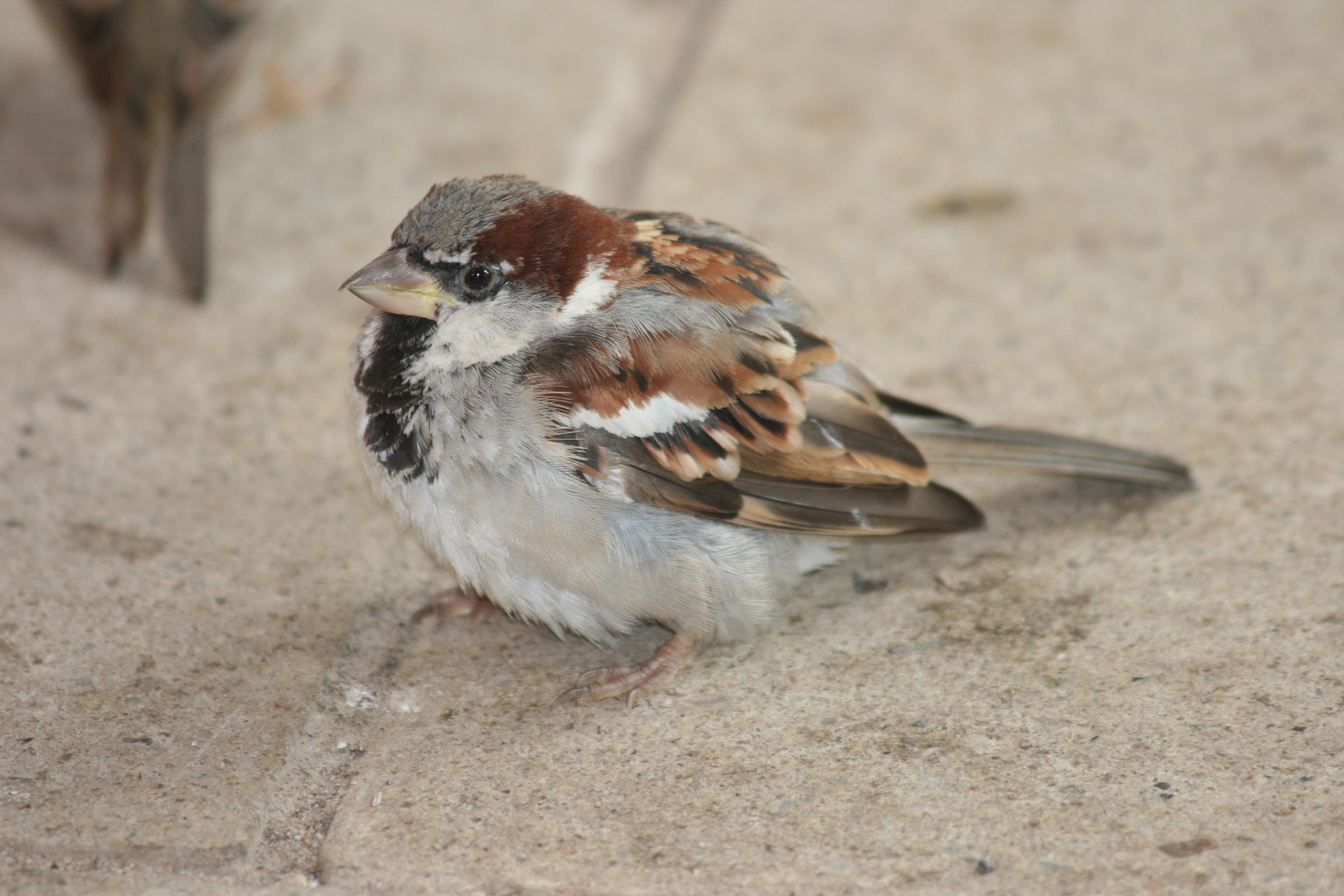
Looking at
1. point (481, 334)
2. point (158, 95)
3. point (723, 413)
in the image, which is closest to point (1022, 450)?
point (723, 413)

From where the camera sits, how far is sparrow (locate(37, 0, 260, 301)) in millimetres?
3240

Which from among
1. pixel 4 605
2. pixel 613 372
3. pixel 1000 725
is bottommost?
pixel 4 605

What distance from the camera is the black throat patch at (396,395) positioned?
254 centimetres

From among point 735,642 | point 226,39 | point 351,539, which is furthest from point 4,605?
point 226,39

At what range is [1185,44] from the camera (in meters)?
4.69

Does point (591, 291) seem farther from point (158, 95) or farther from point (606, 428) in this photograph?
point (158, 95)

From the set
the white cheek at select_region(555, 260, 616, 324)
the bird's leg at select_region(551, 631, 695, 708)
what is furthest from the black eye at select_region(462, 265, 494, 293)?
the bird's leg at select_region(551, 631, 695, 708)

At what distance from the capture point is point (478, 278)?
8.53 feet

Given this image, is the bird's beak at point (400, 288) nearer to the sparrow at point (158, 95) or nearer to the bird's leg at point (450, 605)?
the bird's leg at point (450, 605)

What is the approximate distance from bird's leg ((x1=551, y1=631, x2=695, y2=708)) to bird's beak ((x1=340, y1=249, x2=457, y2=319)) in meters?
0.75

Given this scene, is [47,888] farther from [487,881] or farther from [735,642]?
[735,642]

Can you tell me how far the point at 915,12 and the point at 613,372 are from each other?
2.95 m

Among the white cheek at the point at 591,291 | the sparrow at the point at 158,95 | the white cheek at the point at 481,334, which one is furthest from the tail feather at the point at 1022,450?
the sparrow at the point at 158,95

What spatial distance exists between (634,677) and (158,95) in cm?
196
